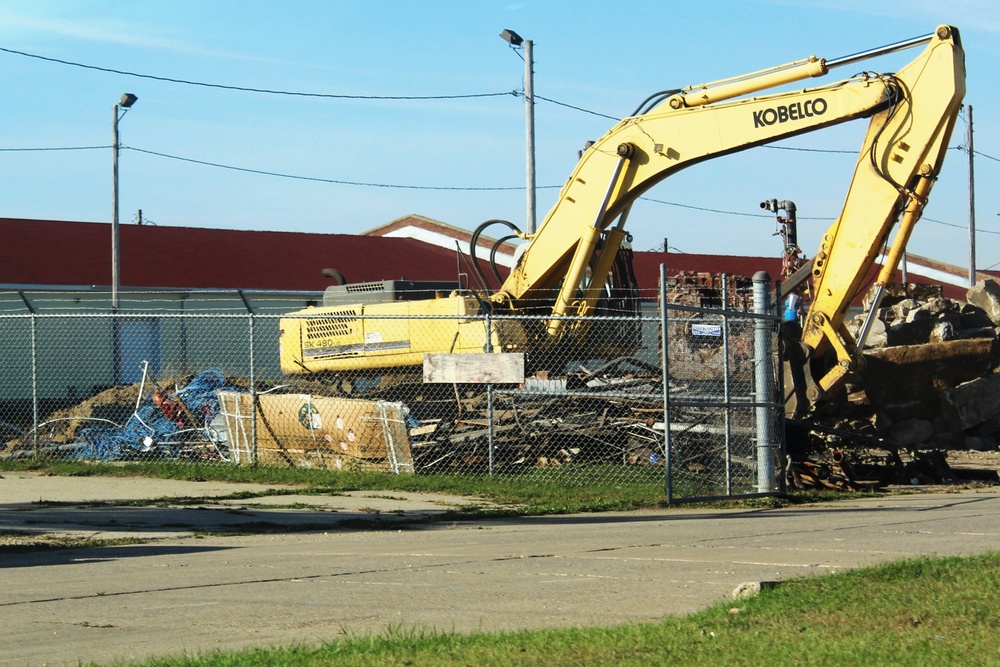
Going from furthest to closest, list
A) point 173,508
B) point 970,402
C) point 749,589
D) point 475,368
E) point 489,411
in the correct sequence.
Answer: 1. point 970,402
2. point 475,368
3. point 489,411
4. point 173,508
5. point 749,589

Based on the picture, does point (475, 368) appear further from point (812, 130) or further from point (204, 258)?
point (204, 258)

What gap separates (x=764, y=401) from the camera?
13930 mm

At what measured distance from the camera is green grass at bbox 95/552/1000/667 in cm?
529

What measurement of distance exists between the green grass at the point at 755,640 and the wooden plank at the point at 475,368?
27.4ft

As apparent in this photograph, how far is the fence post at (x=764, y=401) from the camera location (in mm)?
13977

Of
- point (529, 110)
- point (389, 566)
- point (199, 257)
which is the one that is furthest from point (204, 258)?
point (389, 566)

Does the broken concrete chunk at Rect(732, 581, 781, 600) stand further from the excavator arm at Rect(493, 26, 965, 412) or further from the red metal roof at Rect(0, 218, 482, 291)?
the red metal roof at Rect(0, 218, 482, 291)

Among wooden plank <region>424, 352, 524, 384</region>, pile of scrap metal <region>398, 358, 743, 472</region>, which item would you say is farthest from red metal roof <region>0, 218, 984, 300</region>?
wooden plank <region>424, 352, 524, 384</region>

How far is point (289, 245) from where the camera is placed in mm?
39062

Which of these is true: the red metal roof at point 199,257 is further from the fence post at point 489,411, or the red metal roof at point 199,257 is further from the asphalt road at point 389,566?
the asphalt road at point 389,566

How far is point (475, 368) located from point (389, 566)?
667 centimetres

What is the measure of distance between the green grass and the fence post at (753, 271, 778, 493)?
7.10m

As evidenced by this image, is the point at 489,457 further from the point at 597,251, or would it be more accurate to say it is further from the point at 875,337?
the point at 875,337

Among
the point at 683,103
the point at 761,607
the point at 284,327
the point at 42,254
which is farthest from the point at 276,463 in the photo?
the point at 42,254
